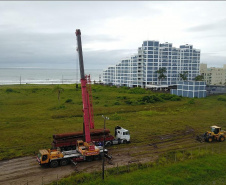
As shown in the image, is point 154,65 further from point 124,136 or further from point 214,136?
point 124,136

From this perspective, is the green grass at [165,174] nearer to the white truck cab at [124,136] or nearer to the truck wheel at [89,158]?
the truck wheel at [89,158]

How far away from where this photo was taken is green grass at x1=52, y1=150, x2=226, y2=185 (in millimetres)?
20967

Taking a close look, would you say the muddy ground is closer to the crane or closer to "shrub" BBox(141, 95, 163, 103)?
the crane

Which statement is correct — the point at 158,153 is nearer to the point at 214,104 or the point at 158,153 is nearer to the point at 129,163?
the point at 129,163

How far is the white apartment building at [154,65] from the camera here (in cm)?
10556

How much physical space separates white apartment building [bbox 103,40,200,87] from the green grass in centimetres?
7938

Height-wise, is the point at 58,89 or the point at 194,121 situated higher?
the point at 58,89

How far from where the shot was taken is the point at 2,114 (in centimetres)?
5028

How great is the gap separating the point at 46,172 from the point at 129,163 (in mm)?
8687

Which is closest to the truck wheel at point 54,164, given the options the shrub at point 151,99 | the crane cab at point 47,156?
the crane cab at point 47,156

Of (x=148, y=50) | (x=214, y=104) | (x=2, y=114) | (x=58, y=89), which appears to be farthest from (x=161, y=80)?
(x=2, y=114)

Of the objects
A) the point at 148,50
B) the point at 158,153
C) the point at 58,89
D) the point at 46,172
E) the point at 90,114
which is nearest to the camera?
the point at 46,172

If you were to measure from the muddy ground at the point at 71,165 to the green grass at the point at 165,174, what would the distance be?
1632 mm

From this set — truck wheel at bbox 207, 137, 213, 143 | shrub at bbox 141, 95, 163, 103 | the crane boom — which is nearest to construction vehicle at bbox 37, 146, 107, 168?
the crane boom
